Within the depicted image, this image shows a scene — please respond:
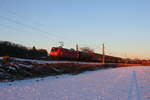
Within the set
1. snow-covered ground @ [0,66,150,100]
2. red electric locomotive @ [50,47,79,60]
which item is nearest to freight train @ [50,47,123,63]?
red electric locomotive @ [50,47,79,60]

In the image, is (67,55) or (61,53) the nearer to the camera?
(61,53)

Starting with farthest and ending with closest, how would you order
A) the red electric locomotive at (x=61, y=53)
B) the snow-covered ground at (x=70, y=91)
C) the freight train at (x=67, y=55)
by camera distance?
the freight train at (x=67, y=55)
the red electric locomotive at (x=61, y=53)
the snow-covered ground at (x=70, y=91)

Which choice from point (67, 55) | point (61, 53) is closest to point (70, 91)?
point (61, 53)


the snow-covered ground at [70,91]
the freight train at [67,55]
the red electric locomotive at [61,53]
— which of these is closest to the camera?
the snow-covered ground at [70,91]

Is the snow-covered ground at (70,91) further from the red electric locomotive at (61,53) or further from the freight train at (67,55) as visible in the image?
the freight train at (67,55)

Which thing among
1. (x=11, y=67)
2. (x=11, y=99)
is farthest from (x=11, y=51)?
(x=11, y=99)

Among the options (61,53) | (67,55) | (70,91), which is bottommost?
(70,91)

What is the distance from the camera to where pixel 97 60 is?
64938 mm

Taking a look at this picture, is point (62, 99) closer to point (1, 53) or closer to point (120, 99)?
point (120, 99)

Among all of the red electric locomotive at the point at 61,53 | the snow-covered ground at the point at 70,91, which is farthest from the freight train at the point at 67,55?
A: the snow-covered ground at the point at 70,91

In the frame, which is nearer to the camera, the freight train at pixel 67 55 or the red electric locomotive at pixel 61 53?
the red electric locomotive at pixel 61 53

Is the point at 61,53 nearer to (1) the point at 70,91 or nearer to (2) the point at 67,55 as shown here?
(2) the point at 67,55

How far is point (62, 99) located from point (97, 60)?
183 feet

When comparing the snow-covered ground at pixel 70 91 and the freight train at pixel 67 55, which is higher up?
the freight train at pixel 67 55
